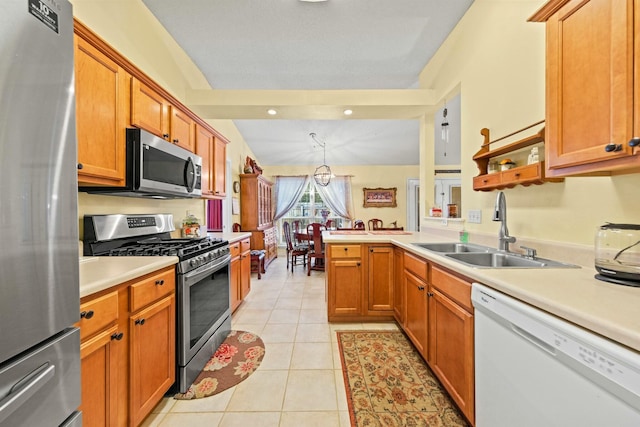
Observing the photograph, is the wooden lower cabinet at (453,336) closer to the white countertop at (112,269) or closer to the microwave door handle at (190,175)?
the white countertop at (112,269)

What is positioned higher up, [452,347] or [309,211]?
[309,211]

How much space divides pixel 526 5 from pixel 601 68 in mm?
1175

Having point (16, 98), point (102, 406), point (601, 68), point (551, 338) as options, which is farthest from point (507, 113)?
point (102, 406)

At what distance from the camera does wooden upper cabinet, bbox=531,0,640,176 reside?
876mm

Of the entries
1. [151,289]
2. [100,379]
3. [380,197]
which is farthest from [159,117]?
[380,197]

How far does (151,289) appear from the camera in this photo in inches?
54.4

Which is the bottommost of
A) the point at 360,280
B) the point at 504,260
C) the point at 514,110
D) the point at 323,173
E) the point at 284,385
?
the point at 284,385

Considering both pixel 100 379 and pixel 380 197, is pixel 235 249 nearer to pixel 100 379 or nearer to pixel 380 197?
pixel 100 379

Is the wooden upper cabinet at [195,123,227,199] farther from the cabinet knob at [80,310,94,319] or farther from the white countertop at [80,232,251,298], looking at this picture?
the cabinet knob at [80,310,94,319]

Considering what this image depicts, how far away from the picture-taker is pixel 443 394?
164 centimetres

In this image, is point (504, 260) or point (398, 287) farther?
point (398, 287)

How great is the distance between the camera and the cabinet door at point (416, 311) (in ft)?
6.05

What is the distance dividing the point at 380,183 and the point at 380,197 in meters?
0.37

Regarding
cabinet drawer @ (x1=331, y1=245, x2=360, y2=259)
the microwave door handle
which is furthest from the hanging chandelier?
the microwave door handle
